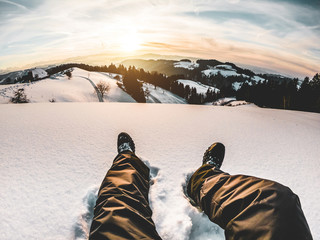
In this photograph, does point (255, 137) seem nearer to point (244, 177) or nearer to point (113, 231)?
point (244, 177)

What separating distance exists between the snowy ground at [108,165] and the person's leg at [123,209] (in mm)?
383

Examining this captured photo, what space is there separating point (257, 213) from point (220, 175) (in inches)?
26.3

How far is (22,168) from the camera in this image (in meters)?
2.74

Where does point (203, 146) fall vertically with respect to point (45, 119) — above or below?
below

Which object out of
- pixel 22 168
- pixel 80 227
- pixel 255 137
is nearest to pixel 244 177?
pixel 80 227

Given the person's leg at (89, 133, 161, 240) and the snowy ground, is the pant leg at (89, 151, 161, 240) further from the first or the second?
the snowy ground

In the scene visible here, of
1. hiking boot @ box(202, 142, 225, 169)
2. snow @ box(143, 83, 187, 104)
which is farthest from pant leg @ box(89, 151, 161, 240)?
snow @ box(143, 83, 187, 104)

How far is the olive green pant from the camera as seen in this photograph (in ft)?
4.10

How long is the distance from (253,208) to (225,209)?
0.88ft

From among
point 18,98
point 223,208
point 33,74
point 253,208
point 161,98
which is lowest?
point 161,98

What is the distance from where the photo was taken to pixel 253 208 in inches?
56.1

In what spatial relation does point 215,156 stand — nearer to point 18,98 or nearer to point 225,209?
point 225,209

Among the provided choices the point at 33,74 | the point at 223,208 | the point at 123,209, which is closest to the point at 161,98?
the point at 223,208

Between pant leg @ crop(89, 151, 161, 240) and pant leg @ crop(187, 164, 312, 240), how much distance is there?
0.70 meters
